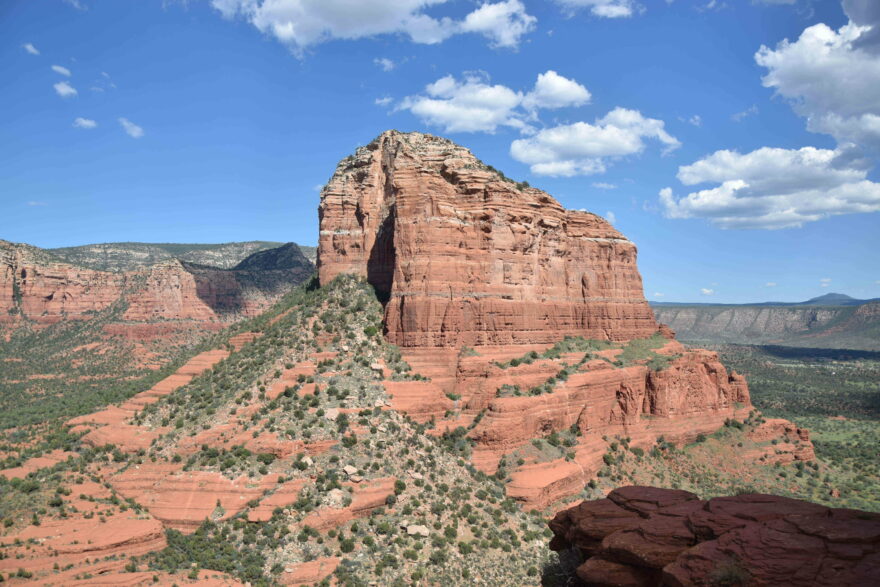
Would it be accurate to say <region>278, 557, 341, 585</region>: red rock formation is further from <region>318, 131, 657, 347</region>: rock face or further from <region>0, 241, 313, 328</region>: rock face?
<region>0, 241, 313, 328</region>: rock face

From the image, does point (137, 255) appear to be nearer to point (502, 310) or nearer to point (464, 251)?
point (464, 251)

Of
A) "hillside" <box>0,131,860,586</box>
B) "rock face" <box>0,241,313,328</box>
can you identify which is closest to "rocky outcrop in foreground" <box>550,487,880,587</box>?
"hillside" <box>0,131,860,586</box>

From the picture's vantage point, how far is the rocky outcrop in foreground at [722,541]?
47.4 ft

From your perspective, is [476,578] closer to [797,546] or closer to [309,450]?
[309,450]

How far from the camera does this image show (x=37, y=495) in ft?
110

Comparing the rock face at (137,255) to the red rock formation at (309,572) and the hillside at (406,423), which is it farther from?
the red rock formation at (309,572)

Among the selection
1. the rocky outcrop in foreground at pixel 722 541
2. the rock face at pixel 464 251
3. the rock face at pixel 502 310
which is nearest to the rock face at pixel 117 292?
the rock face at pixel 464 251

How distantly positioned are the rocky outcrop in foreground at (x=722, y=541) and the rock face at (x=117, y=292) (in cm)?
11755

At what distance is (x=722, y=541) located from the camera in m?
16.3

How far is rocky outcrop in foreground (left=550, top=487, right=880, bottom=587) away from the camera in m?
14.5

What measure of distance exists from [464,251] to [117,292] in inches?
4393

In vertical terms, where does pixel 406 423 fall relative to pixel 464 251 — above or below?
below

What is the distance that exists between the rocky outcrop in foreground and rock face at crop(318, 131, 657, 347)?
86.7ft

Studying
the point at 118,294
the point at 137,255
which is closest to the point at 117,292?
the point at 118,294
